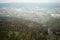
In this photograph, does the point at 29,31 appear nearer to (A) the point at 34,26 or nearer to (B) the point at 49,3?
(A) the point at 34,26

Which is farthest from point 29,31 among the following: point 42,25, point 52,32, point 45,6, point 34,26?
point 45,6

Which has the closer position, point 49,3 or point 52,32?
point 52,32

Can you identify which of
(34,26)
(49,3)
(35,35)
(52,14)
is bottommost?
(35,35)

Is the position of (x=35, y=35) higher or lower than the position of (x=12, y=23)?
lower

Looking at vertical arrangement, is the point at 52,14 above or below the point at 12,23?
above

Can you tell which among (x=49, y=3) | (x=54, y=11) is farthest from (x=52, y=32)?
(x=49, y=3)

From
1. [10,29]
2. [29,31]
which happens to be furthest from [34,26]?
[10,29]

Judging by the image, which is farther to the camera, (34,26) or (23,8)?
(23,8)

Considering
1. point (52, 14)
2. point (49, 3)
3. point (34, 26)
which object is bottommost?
point (34, 26)

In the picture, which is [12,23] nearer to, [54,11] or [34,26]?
[34,26]
